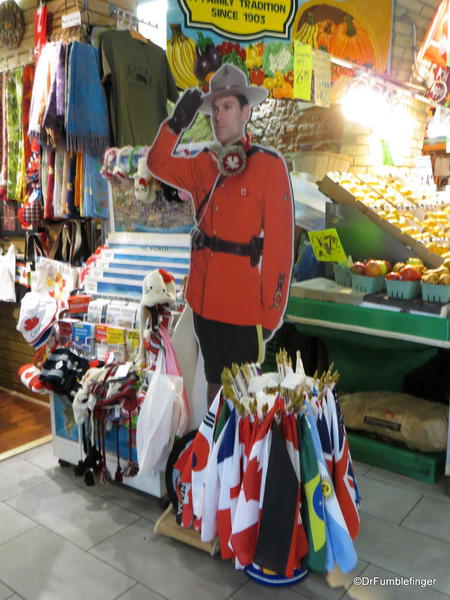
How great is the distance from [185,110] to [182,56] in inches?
10.3

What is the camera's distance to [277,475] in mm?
1994

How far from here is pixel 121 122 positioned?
3.63m

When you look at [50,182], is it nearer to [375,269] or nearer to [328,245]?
[328,245]

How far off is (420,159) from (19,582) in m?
4.87

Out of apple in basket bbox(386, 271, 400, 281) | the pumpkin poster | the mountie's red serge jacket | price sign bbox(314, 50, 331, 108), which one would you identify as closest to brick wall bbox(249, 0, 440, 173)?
the pumpkin poster

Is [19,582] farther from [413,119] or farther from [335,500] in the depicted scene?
[413,119]

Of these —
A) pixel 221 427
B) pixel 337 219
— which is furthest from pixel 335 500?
pixel 337 219

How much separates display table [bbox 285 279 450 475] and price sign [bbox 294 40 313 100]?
121 cm

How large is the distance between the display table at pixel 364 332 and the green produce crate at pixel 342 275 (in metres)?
0.06

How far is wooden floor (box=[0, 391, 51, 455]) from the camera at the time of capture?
4184 millimetres

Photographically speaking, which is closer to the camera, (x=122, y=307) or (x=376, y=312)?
(x=122, y=307)

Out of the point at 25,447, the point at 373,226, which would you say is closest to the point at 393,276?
the point at 373,226

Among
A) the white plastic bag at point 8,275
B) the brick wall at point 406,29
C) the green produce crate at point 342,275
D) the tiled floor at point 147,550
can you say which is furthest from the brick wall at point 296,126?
the tiled floor at point 147,550

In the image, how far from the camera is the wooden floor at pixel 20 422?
4.18 metres
